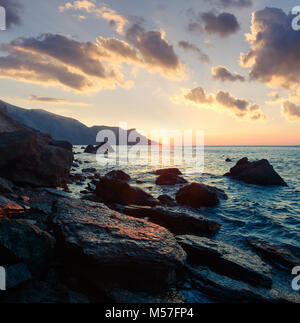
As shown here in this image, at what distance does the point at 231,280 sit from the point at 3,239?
566cm

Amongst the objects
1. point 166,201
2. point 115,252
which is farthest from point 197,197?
point 115,252

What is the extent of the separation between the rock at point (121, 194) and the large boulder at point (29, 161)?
3.77 metres

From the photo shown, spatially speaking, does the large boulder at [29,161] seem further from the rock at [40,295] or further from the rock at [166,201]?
the rock at [40,295]

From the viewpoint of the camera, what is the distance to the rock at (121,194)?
46.0 feet

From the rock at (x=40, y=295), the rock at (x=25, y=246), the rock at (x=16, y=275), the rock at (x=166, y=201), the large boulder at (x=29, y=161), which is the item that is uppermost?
the large boulder at (x=29, y=161)

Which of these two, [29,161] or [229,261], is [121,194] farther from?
[229,261]

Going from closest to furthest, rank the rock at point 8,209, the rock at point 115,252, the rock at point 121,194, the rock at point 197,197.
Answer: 1. the rock at point 115,252
2. the rock at point 8,209
3. the rock at point 121,194
4. the rock at point 197,197

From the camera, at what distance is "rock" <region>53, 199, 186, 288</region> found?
4.48m

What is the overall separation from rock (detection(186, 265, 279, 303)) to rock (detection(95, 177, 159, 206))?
8.46m

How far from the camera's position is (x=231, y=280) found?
5277 millimetres

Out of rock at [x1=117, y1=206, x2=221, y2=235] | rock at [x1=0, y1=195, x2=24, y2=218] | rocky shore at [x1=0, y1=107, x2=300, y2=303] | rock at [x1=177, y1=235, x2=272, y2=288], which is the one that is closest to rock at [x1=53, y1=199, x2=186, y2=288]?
rocky shore at [x1=0, y1=107, x2=300, y2=303]

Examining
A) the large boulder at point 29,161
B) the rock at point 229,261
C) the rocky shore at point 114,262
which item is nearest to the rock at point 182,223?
the rocky shore at point 114,262

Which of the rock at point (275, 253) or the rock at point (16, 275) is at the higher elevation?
the rock at point (16, 275)
